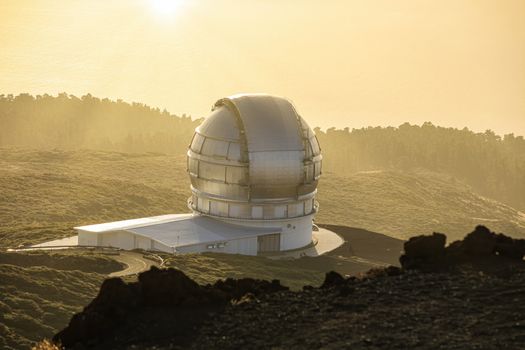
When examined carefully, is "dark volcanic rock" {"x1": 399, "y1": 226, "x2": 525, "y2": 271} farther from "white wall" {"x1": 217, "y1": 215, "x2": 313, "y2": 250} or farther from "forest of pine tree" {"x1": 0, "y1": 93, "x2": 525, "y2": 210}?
"forest of pine tree" {"x1": 0, "y1": 93, "x2": 525, "y2": 210}

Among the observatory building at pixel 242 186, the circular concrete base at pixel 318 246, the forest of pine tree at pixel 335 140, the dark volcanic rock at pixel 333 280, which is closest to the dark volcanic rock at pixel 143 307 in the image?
the dark volcanic rock at pixel 333 280

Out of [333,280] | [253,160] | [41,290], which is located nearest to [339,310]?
[333,280]

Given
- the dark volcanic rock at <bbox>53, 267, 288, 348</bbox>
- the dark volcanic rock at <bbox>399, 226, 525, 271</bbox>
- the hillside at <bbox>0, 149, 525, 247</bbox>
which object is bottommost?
the hillside at <bbox>0, 149, 525, 247</bbox>

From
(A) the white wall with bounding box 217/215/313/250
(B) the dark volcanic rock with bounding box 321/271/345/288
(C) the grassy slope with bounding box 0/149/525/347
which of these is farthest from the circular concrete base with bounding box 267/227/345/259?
(B) the dark volcanic rock with bounding box 321/271/345/288

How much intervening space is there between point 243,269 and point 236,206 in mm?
5836

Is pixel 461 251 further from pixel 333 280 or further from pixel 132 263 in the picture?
pixel 132 263

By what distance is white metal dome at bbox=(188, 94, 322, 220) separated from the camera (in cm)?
5703

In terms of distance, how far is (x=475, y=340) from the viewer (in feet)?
74.6

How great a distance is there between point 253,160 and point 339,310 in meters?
31.6

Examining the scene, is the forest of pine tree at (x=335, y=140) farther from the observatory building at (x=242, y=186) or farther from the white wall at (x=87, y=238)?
the white wall at (x=87, y=238)

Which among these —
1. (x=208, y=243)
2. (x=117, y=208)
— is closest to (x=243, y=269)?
(x=208, y=243)

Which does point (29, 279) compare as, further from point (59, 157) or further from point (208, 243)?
point (59, 157)

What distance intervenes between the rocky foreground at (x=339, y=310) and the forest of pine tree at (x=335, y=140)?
404 feet

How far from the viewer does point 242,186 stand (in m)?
57.3
